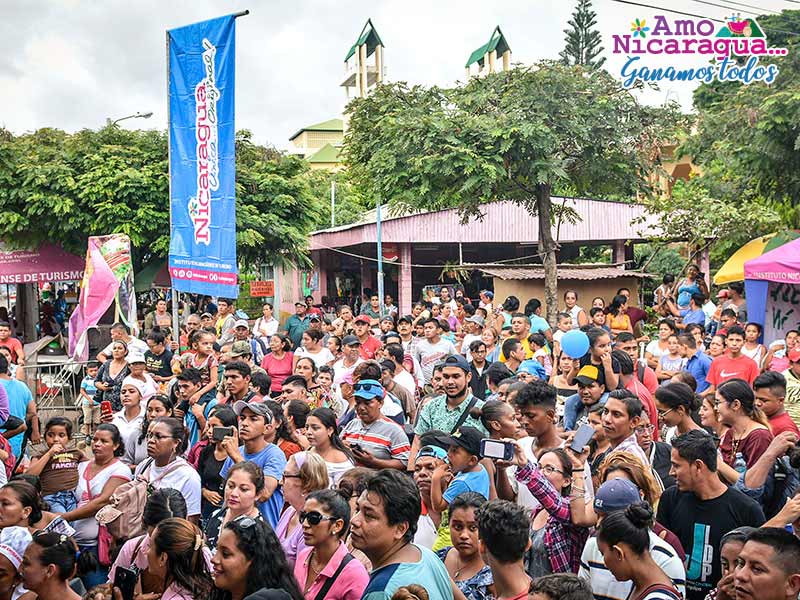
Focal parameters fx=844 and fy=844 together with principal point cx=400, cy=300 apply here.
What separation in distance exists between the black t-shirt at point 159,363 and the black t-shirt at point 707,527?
6.95 metres

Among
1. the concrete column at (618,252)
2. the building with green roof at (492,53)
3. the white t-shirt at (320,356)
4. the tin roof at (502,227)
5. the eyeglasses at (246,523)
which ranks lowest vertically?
the eyeglasses at (246,523)

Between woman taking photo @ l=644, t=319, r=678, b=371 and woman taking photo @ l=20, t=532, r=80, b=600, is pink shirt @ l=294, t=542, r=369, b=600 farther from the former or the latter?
woman taking photo @ l=644, t=319, r=678, b=371

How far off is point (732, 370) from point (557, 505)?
16.3 feet

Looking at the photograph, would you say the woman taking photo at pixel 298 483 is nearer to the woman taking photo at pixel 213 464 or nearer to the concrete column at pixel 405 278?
the woman taking photo at pixel 213 464

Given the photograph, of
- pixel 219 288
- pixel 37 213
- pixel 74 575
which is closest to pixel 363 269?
pixel 37 213

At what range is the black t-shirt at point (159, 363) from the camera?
32.0ft

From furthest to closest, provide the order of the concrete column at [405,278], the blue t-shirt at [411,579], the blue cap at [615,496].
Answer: the concrete column at [405,278], the blue cap at [615,496], the blue t-shirt at [411,579]

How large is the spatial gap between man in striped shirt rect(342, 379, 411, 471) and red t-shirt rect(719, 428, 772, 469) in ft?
6.95

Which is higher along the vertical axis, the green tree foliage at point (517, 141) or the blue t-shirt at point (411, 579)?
the green tree foliage at point (517, 141)

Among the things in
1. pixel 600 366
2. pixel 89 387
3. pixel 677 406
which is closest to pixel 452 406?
pixel 600 366

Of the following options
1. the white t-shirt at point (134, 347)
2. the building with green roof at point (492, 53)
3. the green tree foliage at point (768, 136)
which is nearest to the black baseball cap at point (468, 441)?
the white t-shirt at point (134, 347)

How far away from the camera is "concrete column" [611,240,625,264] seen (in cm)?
2688

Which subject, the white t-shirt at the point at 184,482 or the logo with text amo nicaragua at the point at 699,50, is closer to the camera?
the white t-shirt at the point at 184,482

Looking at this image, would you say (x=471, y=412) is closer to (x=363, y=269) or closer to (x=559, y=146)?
(x=559, y=146)
